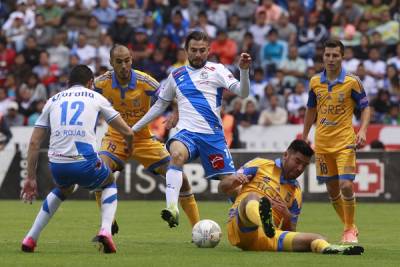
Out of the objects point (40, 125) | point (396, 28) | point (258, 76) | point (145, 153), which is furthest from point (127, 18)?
point (40, 125)

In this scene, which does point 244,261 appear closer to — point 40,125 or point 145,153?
point 40,125

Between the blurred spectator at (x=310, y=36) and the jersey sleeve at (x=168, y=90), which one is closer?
the jersey sleeve at (x=168, y=90)

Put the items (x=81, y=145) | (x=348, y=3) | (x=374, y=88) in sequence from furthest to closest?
(x=348, y=3)
(x=374, y=88)
(x=81, y=145)

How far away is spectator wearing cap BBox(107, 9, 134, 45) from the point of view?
2831 cm

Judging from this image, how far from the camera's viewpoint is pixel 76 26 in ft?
96.1

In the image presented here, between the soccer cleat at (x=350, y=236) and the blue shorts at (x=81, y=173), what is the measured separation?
3.46m

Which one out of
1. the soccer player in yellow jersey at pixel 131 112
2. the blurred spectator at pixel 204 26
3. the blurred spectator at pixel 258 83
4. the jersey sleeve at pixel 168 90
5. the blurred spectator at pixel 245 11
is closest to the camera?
the jersey sleeve at pixel 168 90

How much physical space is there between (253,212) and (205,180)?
1168 centimetres

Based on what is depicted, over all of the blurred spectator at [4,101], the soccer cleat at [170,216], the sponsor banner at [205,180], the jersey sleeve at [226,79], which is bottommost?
the sponsor banner at [205,180]

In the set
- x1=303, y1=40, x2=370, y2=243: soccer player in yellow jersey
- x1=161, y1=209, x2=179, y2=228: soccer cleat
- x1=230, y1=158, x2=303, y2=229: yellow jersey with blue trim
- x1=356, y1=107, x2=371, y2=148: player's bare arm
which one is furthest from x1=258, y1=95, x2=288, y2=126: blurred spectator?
x1=230, y1=158, x2=303, y2=229: yellow jersey with blue trim

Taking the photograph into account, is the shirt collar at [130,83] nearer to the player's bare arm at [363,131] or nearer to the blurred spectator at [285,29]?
the player's bare arm at [363,131]

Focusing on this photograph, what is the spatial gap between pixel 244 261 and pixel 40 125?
2549 millimetres

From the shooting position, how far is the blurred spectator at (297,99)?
2556cm

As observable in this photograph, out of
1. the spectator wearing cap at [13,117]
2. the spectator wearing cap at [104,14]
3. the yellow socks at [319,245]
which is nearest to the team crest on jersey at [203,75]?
the yellow socks at [319,245]
